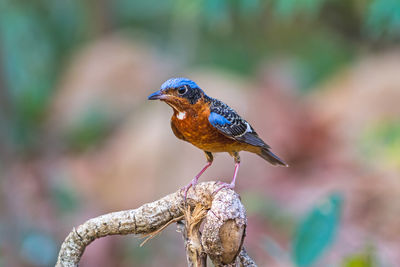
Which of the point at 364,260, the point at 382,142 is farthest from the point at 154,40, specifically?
the point at 364,260

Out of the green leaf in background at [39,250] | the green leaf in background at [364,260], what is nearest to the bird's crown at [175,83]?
the green leaf in background at [364,260]

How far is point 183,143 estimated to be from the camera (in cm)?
928

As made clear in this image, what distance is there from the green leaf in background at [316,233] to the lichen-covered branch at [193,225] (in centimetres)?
116

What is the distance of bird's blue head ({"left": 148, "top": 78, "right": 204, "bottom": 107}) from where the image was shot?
9.06 ft

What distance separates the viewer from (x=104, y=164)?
1133 cm

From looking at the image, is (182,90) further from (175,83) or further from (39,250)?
(39,250)

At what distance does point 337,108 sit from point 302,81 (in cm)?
532

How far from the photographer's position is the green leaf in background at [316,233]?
3117 millimetres

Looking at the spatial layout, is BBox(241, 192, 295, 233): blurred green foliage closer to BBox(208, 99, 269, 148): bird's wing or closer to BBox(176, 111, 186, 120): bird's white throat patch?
BBox(208, 99, 269, 148): bird's wing

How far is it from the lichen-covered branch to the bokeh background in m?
1.14

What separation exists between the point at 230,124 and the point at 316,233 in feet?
2.46

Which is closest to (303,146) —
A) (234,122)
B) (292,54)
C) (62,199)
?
(62,199)

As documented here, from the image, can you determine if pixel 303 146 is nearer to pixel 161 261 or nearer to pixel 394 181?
pixel 394 181

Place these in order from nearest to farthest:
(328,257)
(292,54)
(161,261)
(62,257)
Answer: (62,257) < (328,257) < (161,261) < (292,54)
